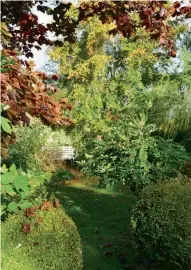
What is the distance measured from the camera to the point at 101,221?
9609 mm

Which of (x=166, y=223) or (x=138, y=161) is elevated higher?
(x=138, y=161)

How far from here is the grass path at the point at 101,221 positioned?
693 cm

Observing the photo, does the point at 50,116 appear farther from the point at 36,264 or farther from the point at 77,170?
the point at 77,170

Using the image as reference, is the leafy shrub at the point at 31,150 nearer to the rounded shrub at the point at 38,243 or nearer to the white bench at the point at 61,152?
the white bench at the point at 61,152

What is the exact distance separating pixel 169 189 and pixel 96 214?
4822 millimetres

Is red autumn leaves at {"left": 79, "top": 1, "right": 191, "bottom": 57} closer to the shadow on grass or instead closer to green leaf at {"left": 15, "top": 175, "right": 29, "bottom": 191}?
green leaf at {"left": 15, "top": 175, "right": 29, "bottom": 191}

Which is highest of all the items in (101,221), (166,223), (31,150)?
(166,223)

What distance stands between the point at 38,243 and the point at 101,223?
563 cm

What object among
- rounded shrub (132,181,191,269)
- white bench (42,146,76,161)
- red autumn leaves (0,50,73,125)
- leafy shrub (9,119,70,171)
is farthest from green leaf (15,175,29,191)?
white bench (42,146,76,161)

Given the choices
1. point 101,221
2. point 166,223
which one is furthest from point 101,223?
point 166,223

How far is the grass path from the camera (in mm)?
6934

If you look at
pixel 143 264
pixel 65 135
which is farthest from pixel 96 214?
pixel 65 135

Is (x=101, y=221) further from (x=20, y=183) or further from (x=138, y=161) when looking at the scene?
(x=20, y=183)

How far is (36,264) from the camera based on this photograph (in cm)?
388
